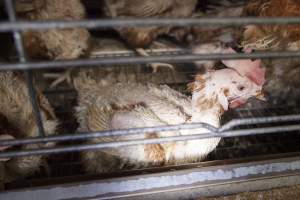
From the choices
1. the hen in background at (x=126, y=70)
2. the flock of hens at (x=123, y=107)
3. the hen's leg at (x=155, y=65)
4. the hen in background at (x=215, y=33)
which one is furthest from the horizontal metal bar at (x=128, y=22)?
the hen's leg at (x=155, y=65)

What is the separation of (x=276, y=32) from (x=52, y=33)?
61.7 inches

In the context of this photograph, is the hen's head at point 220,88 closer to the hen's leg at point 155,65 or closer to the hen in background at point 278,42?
the hen in background at point 278,42

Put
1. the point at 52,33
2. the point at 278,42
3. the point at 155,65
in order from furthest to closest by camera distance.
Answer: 1. the point at 155,65
2. the point at 278,42
3. the point at 52,33

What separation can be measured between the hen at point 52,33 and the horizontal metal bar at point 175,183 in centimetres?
119

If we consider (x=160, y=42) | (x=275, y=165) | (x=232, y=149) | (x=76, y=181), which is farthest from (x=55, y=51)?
(x=275, y=165)

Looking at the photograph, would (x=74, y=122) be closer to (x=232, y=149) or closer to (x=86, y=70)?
(x=86, y=70)

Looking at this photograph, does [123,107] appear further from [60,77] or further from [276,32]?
[276,32]

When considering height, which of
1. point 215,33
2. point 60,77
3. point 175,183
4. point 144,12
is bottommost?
point 175,183

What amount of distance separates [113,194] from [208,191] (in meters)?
0.44

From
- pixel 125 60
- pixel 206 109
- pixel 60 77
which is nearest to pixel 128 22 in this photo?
pixel 125 60

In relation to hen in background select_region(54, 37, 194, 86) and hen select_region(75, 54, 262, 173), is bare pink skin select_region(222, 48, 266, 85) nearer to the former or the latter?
hen select_region(75, 54, 262, 173)

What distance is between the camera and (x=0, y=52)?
8.27ft

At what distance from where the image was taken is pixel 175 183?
4.65 feet

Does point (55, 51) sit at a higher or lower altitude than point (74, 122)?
Result: higher
